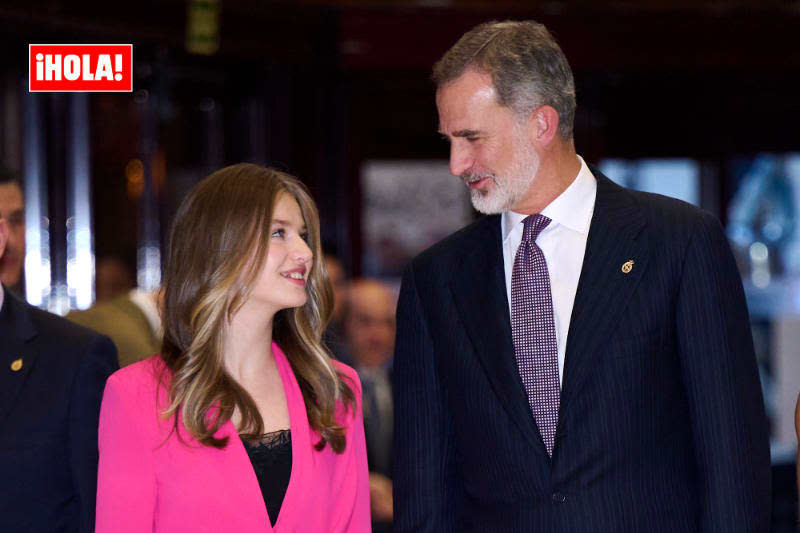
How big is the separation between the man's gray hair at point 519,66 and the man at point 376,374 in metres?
1.85

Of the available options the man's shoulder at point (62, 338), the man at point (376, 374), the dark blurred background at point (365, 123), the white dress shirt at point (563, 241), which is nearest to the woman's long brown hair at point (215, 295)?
the man's shoulder at point (62, 338)

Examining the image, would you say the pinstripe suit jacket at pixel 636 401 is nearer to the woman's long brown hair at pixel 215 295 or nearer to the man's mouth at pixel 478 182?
the man's mouth at pixel 478 182

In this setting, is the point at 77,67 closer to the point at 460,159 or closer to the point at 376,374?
the point at 460,159

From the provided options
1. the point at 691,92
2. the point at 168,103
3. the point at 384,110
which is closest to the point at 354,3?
the point at 384,110

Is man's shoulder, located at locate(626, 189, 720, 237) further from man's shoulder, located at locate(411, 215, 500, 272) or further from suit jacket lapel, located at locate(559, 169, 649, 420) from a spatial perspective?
man's shoulder, located at locate(411, 215, 500, 272)

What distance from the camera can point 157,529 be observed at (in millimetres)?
2156

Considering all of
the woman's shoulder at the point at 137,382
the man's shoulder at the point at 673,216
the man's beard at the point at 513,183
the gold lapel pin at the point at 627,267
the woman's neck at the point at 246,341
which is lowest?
the woman's shoulder at the point at 137,382

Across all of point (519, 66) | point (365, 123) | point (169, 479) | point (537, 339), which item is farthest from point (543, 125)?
point (365, 123)

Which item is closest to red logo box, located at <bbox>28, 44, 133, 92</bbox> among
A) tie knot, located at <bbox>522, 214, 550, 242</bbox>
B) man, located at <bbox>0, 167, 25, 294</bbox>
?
man, located at <bbox>0, 167, 25, 294</bbox>

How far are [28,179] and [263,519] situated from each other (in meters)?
2.67

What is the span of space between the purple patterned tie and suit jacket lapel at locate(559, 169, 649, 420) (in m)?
0.05

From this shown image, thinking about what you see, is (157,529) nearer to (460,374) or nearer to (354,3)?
(460,374)

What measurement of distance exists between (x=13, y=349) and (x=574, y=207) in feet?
4.26

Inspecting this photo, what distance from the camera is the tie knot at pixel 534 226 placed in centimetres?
228
